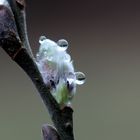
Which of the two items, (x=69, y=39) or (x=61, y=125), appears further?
(x=69, y=39)

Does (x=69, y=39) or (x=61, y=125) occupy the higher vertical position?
(x=61, y=125)

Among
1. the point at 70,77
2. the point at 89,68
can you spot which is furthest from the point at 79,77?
the point at 89,68

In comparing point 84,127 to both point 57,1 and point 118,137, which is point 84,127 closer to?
point 118,137

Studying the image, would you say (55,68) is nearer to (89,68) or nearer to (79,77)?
(79,77)

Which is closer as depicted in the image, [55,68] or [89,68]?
[55,68]

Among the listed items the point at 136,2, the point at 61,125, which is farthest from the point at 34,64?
the point at 136,2

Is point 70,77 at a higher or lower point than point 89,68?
higher

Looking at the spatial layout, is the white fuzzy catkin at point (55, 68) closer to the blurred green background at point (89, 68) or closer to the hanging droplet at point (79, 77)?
the hanging droplet at point (79, 77)
